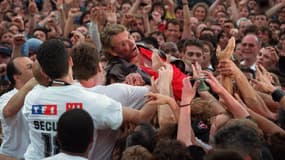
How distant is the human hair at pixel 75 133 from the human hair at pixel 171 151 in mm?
565

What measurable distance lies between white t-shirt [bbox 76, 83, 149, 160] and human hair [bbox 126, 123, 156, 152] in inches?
14.3

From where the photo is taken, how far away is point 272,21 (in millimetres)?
13484

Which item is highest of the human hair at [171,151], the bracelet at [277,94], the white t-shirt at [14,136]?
the bracelet at [277,94]

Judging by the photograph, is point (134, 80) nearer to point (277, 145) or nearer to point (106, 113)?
point (106, 113)

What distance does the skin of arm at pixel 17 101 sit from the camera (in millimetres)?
6008

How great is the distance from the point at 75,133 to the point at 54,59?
2.93 ft

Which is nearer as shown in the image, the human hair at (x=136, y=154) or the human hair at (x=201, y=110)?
the human hair at (x=136, y=154)

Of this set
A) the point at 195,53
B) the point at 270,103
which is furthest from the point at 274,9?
the point at 270,103

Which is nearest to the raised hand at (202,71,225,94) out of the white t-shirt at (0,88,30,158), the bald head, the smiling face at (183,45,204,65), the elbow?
the elbow

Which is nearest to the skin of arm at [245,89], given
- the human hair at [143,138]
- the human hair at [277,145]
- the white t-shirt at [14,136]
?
the human hair at [277,145]

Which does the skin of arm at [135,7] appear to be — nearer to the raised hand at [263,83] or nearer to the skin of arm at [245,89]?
the raised hand at [263,83]

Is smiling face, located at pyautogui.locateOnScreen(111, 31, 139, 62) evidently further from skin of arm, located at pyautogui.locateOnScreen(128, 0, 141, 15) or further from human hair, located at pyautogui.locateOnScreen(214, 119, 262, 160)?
skin of arm, located at pyautogui.locateOnScreen(128, 0, 141, 15)

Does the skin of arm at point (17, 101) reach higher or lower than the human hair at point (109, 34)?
lower

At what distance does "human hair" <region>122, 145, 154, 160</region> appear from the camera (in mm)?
4875
